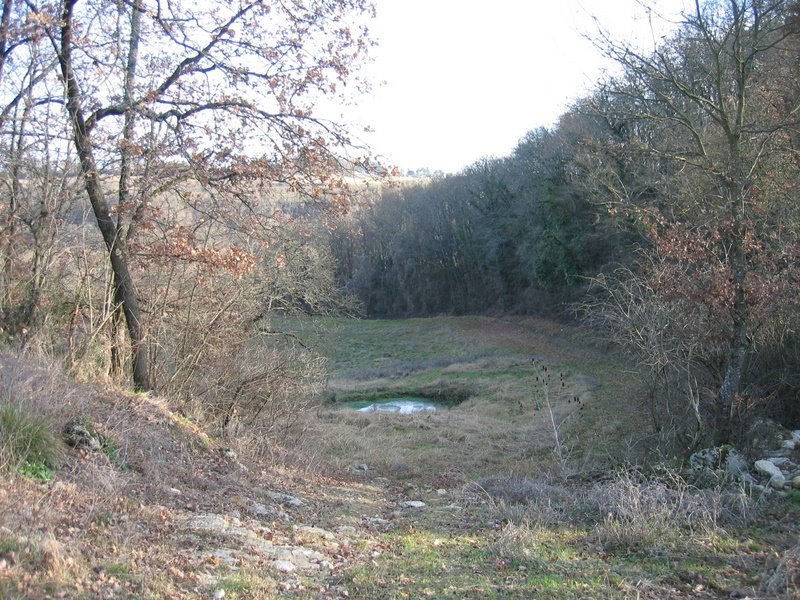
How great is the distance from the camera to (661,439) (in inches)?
448

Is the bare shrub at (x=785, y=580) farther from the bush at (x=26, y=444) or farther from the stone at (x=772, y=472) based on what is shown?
the bush at (x=26, y=444)

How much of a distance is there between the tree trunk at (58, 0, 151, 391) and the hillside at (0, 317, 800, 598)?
92 cm

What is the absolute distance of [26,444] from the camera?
6137mm

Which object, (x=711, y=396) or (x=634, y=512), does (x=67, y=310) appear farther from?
(x=711, y=396)

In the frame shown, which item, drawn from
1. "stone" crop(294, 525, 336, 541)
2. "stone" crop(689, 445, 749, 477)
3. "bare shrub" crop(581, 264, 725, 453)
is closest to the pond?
"bare shrub" crop(581, 264, 725, 453)

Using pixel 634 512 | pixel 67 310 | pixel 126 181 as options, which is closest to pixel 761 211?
pixel 634 512

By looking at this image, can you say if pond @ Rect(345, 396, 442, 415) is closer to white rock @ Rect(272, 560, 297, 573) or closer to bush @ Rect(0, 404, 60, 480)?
bush @ Rect(0, 404, 60, 480)

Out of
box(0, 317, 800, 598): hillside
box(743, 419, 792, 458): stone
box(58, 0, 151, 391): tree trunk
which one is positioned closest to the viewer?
box(0, 317, 800, 598): hillside

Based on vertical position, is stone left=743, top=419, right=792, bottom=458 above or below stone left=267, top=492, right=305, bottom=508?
above

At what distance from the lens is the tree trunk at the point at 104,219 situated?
31.6ft

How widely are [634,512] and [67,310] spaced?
8.87m

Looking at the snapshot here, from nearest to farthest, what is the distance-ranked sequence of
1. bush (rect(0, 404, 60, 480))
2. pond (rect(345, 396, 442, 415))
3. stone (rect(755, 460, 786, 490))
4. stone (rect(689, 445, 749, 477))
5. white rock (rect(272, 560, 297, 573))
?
A: white rock (rect(272, 560, 297, 573)) → bush (rect(0, 404, 60, 480)) → stone (rect(755, 460, 786, 490)) → stone (rect(689, 445, 749, 477)) → pond (rect(345, 396, 442, 415))

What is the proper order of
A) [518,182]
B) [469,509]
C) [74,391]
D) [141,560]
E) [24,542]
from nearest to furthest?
1. [24,542]
2. [141,560]
3. [74,391]
4. [469,509]
5. [518,182]

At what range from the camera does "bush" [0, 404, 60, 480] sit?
5.87 meters
